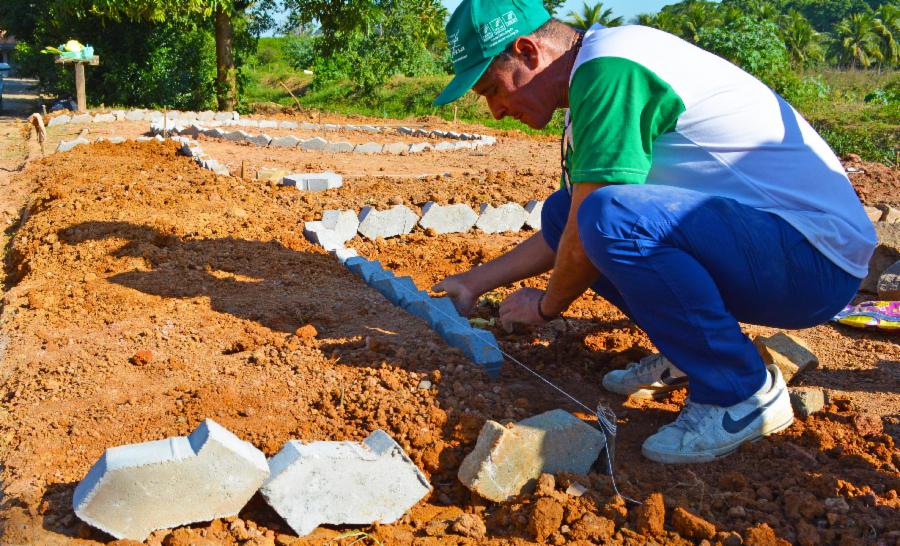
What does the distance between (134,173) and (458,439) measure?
5338mm

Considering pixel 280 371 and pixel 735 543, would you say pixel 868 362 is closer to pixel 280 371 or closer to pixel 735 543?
pixel 735 543

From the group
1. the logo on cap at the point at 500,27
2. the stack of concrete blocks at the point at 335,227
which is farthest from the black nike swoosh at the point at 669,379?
the stack of concrete blocks at the point at 335,227

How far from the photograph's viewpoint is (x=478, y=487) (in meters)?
2.37

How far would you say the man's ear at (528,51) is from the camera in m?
2.63

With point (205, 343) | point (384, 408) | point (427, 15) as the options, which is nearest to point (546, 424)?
point (384, 408)

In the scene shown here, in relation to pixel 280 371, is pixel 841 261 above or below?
above

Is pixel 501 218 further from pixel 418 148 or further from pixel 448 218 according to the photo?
pixel 418 148

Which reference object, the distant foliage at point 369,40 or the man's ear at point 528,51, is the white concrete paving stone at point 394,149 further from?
the man's ear at point 528,51

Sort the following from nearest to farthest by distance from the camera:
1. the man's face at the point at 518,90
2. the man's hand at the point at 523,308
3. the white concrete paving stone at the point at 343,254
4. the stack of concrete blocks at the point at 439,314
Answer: the man's face at the point at 518,90
the man's hand at the point at 523,308
the stack of concrete blocks at the point at 439,314
the white concrete paving stone at the point at 343,254

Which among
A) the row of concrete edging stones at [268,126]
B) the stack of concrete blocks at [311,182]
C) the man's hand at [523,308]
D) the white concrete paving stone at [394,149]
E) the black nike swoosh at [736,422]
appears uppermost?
the man's hand at [523,308]

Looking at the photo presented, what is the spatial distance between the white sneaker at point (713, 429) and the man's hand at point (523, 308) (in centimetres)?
61

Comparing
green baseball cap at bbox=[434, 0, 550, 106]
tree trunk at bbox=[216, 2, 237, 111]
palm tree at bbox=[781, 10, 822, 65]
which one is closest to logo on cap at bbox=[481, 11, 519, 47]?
green baseball cap at bbox=[434, 0, 550, 106]

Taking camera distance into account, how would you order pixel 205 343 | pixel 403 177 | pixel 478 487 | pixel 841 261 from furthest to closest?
pixel 403 177 → pixel 205 343 → pixel 841 261 → pixel 478 487

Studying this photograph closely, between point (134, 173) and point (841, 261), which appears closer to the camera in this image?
point (841, 261)
